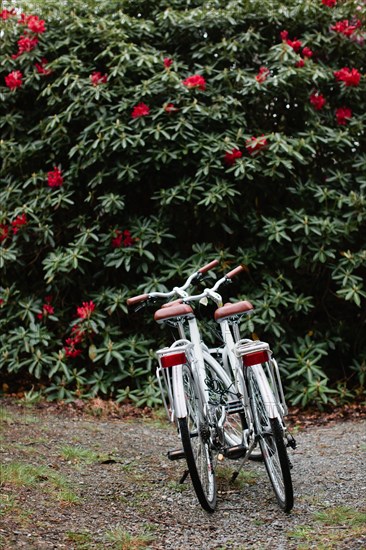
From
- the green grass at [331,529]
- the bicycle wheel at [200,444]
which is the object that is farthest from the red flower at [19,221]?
the green grass at [331,529]

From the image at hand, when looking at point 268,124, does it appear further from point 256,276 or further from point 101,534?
point 101,534

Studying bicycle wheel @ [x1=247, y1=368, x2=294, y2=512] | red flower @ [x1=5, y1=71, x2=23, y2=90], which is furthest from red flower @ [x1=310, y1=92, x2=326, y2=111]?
bicycle wheel @ [x1=247, y1=368, x2=294, y2=512]

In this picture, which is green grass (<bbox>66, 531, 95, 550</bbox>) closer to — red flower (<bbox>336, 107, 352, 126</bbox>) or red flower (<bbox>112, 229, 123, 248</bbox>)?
red flower (<bbox>112, 229, 123, 248</bbox>)

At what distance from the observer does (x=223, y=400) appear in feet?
13.5

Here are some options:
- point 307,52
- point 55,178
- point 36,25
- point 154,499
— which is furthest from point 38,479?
point 307,52

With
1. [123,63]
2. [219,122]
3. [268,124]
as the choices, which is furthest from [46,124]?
[268,124]

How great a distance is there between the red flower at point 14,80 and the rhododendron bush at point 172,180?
1 centimetres

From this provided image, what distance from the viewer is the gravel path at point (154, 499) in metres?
3.41

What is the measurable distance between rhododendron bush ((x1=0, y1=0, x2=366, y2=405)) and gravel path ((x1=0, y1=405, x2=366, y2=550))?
4.01 feet

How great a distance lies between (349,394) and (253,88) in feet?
8.85

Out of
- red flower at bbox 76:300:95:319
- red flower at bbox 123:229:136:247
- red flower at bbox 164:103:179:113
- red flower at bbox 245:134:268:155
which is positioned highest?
red flower at bbox 164:103:179:113

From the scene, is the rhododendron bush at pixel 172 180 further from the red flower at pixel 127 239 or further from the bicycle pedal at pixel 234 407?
the bicycle pedal at pixel 234 407

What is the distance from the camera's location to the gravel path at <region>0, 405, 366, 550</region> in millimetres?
3414

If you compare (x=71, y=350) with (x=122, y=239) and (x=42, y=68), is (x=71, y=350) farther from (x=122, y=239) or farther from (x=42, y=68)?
(x=42, y=68)
